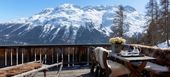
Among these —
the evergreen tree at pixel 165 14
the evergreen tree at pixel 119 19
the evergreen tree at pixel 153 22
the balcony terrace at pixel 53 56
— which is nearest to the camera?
the balcony terrace at pixel 53 56

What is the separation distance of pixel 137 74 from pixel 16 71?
7.39ft

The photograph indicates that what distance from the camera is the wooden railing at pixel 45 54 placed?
1138 cm

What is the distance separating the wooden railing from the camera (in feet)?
37.3

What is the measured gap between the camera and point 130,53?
24.1 ft

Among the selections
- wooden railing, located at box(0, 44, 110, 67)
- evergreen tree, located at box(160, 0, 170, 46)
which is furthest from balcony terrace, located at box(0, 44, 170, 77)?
evergreen tree, located at box(160, 0, 170, 46)

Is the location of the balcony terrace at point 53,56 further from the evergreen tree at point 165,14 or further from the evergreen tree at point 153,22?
the evergreen tree at point 165,14

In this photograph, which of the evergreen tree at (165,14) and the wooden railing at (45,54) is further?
the evergreen tree at (165,14)

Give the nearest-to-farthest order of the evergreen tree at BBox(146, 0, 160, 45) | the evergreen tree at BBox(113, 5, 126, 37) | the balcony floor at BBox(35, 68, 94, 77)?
1. the balcony floor at BBox(35, 68, 94, 77)
2. the evergreen tree at BBox(146, 0, 160, 45)
3. the evergreen tree at BBox(113, 5, 126, 37)

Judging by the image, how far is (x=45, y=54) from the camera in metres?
11.8

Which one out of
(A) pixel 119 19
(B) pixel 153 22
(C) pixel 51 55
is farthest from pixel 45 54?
(A) pixel 119 19

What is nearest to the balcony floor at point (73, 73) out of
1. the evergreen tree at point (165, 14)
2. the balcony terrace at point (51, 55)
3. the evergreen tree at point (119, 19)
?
the balcony terrace at point (51, 55)

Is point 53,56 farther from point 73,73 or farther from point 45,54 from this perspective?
point 73,73

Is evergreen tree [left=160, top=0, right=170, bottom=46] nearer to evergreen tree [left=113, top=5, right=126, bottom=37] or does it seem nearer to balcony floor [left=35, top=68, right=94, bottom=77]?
evergreen tree [left=113, top=5, right=126, bottom=37]

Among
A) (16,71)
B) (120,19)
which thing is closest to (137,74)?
(16,71)
